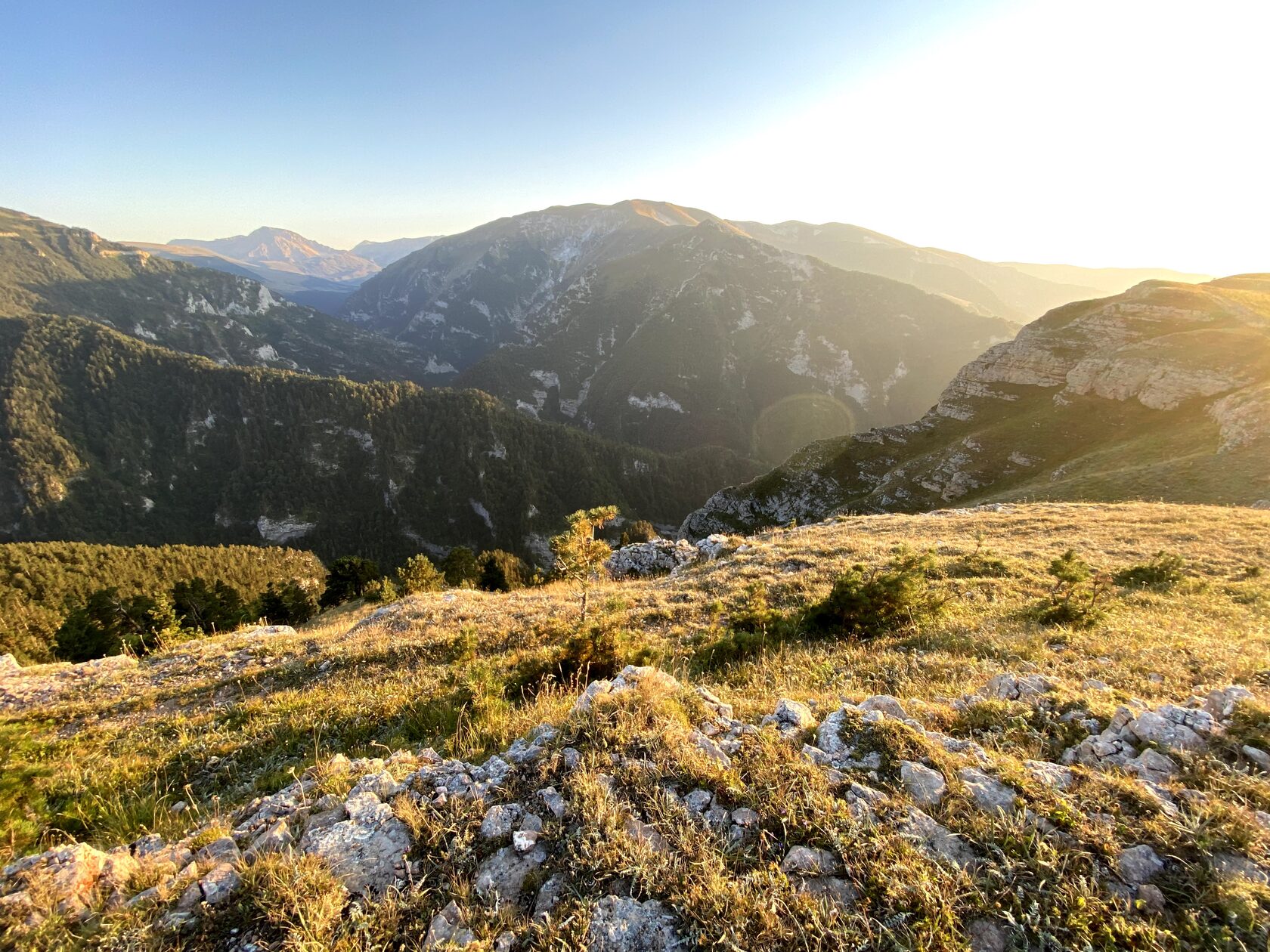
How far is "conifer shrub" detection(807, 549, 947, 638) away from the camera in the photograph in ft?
33.0

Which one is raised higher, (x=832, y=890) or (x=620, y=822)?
(x=832, y=890)

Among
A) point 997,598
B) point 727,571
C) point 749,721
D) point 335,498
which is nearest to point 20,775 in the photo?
point 749,721

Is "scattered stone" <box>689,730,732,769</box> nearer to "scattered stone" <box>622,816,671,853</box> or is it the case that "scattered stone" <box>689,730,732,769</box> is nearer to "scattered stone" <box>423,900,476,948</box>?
"scattered stone" <box>622,816,671,853</box>

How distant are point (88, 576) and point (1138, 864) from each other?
136930 millimetres

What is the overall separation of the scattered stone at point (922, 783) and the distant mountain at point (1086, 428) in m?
36.4

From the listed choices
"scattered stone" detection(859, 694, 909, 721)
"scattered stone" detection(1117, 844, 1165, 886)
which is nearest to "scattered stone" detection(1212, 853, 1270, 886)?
"scattered stone" detection(1117, 844, 1165, 886)

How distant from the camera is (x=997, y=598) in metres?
11.7

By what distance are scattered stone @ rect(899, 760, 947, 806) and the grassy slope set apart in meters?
0.13

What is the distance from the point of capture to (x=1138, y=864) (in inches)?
116

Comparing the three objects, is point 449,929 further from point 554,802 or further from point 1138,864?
point 1138,864

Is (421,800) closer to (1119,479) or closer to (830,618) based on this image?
(830,618)

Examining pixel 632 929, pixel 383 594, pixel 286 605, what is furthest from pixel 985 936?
pixel 286 605

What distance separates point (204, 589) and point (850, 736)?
78.5 metres

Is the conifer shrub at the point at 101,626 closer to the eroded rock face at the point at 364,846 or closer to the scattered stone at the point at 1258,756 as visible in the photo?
the eroded rock face at the point at 364,846
